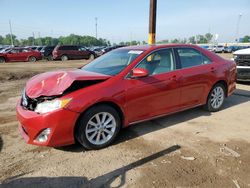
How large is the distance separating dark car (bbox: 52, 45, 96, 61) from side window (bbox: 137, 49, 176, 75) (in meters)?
21.6

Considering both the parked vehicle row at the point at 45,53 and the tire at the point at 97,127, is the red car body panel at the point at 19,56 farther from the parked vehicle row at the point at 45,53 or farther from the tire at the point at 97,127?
the tire at the point at 97,127

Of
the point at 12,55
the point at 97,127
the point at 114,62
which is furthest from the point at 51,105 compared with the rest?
the point at 12,55

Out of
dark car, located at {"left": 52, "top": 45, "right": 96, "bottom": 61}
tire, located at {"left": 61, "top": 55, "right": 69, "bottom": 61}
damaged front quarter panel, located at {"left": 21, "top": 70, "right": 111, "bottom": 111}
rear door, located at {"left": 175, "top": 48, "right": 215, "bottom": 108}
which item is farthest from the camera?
tire, located at {"left": 61, "top": 55, "right": 69, "bottom": 61}

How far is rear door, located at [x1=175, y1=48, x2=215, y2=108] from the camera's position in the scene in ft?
16.2

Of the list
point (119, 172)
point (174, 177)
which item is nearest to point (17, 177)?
point (119, 172)

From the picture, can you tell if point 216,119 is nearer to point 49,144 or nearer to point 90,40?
point 49,144

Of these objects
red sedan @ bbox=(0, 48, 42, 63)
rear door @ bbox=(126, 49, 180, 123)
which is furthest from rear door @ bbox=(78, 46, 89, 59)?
rear door @ bbox=(126, 49, 180, 123)

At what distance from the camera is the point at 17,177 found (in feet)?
10.4

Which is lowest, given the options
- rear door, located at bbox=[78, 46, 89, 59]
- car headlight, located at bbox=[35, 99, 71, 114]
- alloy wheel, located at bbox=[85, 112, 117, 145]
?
rear door, located at bbox=[78, 46, 89, 59]

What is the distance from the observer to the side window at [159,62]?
447 cm

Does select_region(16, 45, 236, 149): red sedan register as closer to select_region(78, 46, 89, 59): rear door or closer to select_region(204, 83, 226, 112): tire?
select_region(204, 83, 226, 112): tire

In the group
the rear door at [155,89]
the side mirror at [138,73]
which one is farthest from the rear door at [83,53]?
the side mirror at [138,73]

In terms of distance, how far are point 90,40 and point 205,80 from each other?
10837 centimetres

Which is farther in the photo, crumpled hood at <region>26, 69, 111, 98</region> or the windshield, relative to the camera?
the windshield
